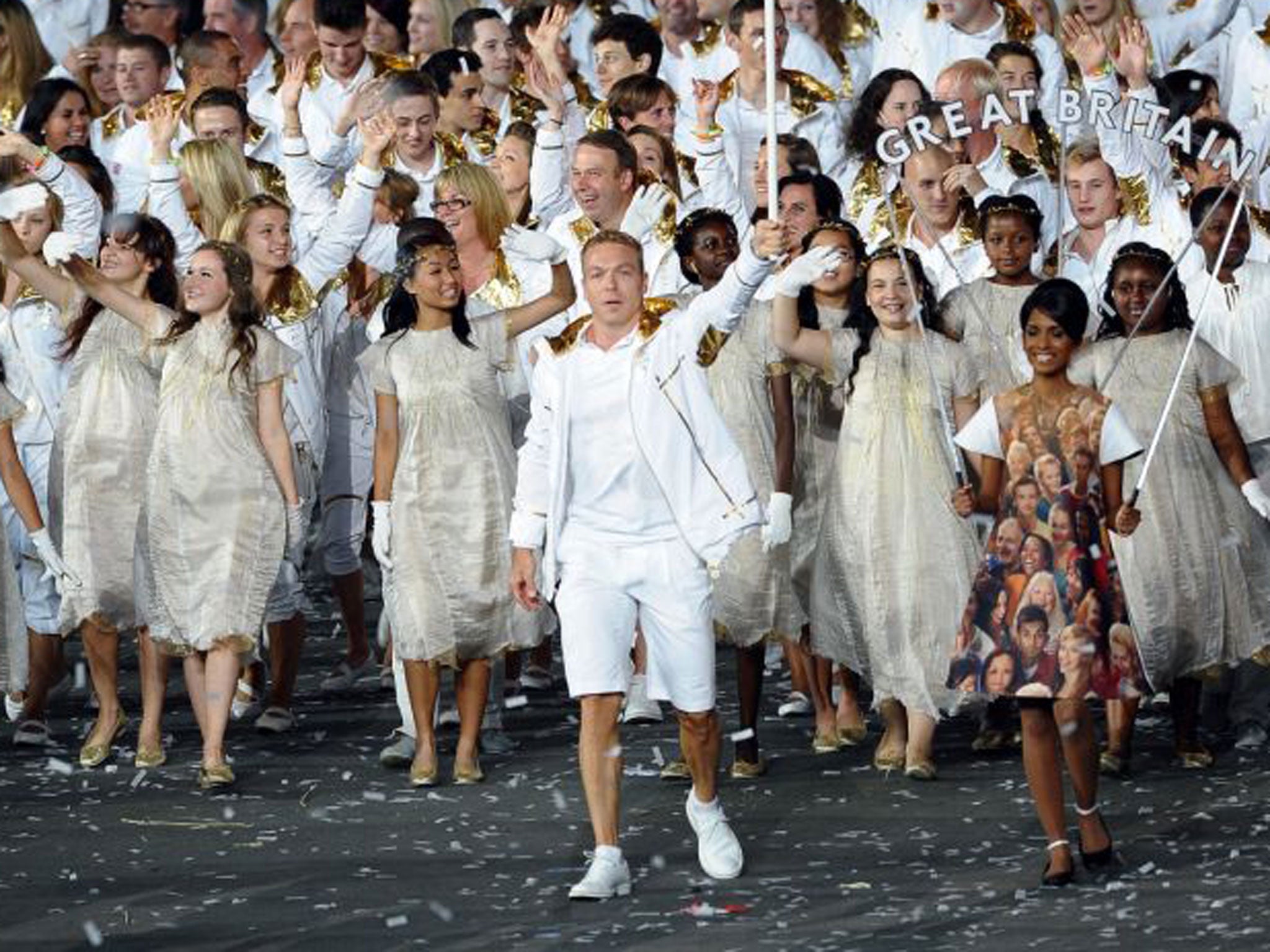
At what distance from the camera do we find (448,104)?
1550cm

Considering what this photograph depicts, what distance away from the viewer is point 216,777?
1141cm

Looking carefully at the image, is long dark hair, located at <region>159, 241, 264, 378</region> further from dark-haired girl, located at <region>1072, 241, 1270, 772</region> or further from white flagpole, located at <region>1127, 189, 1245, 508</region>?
white flagpole, located at <region>1127, 189, 1245, 508</region>

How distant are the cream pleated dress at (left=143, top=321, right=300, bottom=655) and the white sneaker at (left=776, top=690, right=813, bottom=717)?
191 centimetres

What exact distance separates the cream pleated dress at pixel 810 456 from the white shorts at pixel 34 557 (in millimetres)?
2733

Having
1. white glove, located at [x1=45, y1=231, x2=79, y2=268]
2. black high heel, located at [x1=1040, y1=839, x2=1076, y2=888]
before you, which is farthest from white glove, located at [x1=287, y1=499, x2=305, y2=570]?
black high heel, located at [x1=1040, y1=839, x2=1076, y2=888]

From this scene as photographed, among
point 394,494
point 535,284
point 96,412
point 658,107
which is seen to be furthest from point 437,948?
point 658,107

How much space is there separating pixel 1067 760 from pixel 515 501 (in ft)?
5.67

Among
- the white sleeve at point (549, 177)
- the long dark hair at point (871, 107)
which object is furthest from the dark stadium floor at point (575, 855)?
the long dark hair at point (871, 107)

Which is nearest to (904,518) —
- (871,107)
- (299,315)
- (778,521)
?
(778,521)

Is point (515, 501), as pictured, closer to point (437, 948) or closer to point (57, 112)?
point (437, 948)

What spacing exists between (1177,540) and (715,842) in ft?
7.48

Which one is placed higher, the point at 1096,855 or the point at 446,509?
the point at 446,509

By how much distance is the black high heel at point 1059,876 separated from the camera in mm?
9680

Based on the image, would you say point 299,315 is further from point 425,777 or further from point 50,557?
point 425,777
